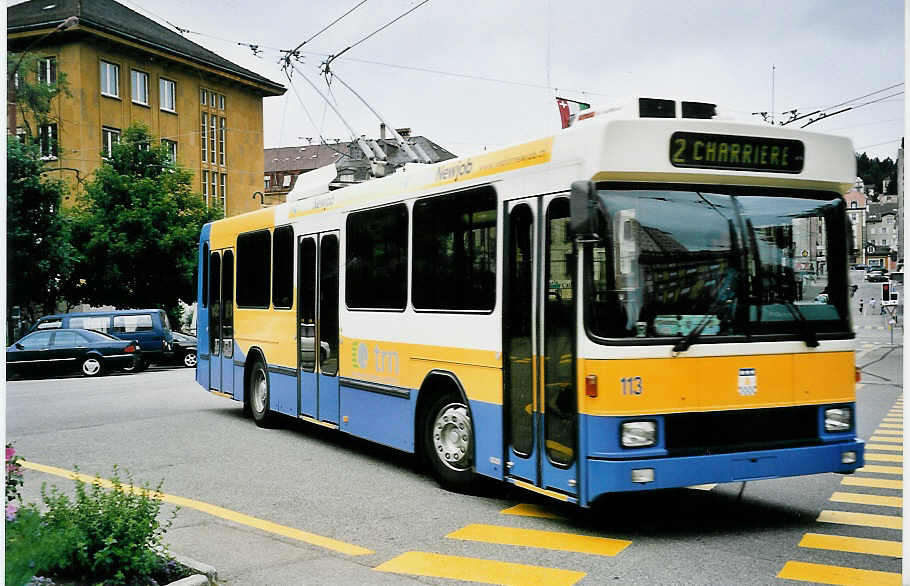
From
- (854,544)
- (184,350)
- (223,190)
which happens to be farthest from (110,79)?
(854,544)

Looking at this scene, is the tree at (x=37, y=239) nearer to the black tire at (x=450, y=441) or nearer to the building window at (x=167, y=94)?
the building window at (x=167, y=94)

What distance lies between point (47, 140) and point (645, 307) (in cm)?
2285

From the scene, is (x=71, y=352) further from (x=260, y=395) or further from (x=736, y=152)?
(x=736, y=152)

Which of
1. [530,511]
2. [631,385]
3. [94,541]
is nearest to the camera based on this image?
→ [94,541]

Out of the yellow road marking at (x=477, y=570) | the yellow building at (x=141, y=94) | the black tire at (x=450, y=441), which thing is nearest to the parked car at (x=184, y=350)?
the yellow building at (x=141, y=94)

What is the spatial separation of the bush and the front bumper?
282 centimetres

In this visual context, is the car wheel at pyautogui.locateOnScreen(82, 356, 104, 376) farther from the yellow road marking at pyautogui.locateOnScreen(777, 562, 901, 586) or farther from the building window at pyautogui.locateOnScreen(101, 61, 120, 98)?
the yellow road marking at pyautogui.locateOnScreen(777, 562, 901, 586)

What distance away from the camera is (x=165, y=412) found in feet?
51.1

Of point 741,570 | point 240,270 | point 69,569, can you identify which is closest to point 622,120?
point 741,570

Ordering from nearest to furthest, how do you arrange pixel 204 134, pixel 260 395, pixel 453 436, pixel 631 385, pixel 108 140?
1. pixel 631 385
2. pixel 453 436
3. pixel 260 395
4. pixel 204 134
5. pixel 108 140

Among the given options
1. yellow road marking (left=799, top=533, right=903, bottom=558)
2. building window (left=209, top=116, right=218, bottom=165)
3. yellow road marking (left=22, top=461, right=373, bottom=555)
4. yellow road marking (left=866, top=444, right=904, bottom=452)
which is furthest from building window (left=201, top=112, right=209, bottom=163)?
yellow road marking (left=799, top=533, right=903, bottom=558)

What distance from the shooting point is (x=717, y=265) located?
6.77m

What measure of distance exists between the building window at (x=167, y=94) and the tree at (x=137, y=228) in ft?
23.2

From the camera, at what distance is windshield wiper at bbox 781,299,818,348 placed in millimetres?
7020
